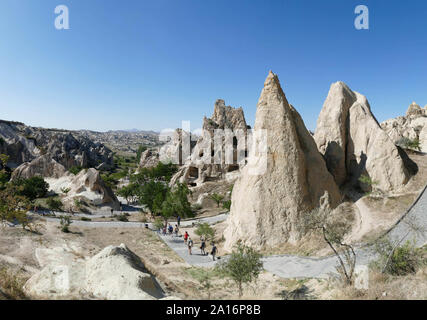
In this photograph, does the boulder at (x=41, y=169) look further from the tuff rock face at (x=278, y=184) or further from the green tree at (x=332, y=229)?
the green tree at (x=332, y=229)

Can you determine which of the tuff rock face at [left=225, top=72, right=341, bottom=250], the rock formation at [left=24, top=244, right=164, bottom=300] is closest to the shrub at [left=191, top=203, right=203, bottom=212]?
the tuff rock face at [left=225, top=72, right=341, bottom=250]

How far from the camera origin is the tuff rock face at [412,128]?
154 ft

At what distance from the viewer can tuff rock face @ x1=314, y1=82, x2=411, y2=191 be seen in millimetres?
20438

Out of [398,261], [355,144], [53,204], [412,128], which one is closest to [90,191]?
[53,204]

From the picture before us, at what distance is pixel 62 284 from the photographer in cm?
1033

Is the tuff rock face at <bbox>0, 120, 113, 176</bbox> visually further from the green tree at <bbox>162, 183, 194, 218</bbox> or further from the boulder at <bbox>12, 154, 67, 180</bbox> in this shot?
the green tree at <bbox>162, 183, 194, 218</bbox>

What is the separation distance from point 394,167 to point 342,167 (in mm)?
4082

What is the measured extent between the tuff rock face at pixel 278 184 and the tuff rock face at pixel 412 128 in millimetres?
32851

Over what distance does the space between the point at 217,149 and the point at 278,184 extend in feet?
115

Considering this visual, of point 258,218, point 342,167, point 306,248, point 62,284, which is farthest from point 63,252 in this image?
point 342,167

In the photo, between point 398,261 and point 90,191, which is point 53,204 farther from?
point 398,261

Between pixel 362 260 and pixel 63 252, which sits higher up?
pixel 362 260

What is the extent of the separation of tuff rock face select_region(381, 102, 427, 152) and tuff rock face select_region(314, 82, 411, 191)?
24590mm

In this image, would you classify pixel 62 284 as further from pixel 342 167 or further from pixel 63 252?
pixel 342 167
